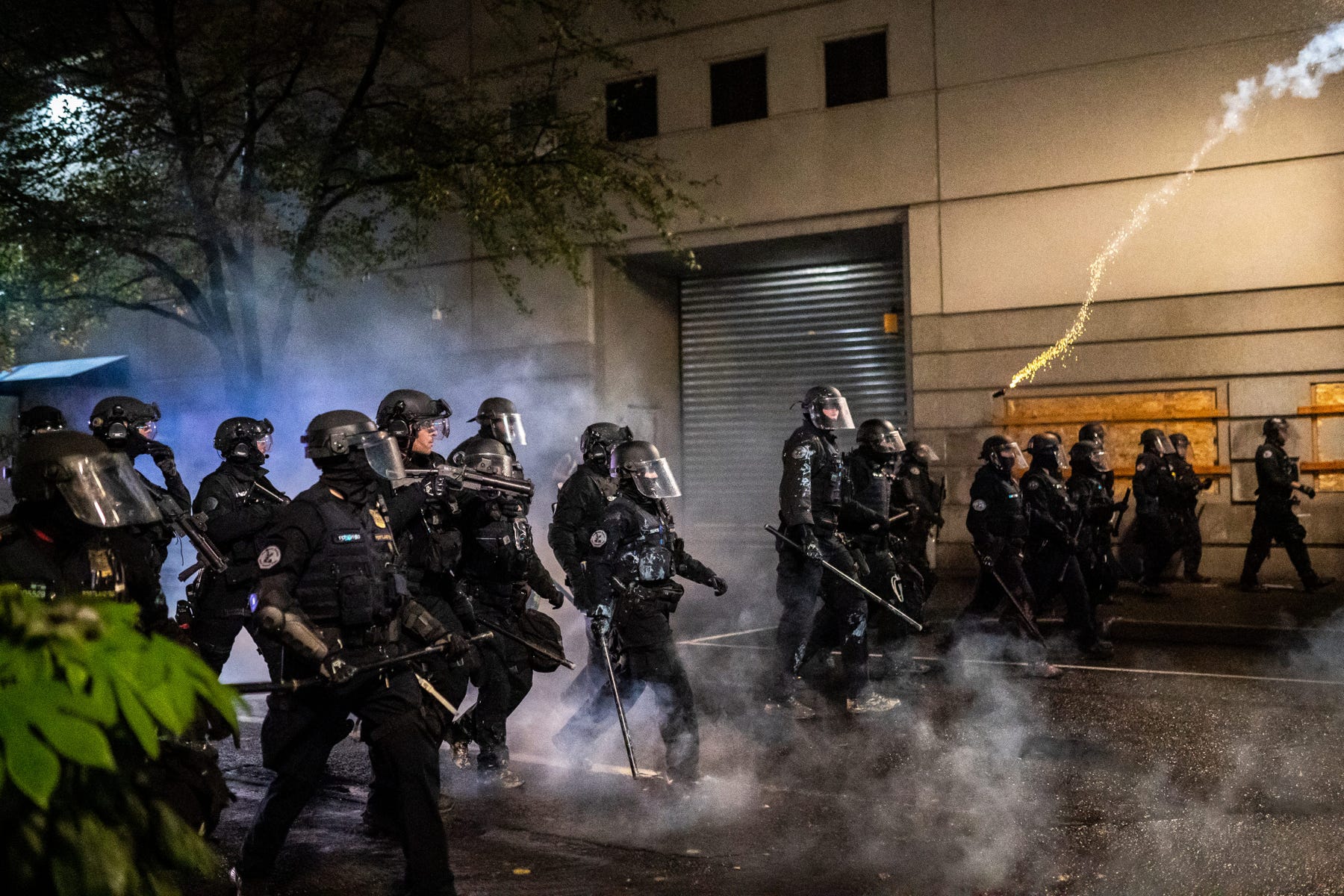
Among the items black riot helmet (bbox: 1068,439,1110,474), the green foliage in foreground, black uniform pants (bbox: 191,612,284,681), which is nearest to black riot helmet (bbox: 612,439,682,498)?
black uniform pants (bbox: 191,612,284,681)

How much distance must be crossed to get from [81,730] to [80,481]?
6.92 ft

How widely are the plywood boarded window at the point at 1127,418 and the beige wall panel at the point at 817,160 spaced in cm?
306

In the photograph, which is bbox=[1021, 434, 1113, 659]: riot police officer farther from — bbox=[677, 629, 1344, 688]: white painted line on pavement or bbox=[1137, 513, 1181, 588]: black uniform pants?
bbox=[1137, 513, 1181, 588]: black uniform pants

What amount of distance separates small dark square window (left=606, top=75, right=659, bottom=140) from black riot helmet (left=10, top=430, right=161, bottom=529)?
47.0 feet

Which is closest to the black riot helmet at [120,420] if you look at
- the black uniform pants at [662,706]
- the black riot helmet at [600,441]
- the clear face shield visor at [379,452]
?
the black riot helmet at [600,441]

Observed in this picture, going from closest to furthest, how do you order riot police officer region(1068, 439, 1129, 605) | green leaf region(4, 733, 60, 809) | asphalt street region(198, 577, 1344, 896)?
1. green leaf region(4, 733, 60, 809)
2. asphalt street region(198, 577, 1344, 896)
3. riot police officer region(1068, 439, 1129, 605)

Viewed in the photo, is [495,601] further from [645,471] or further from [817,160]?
[817,160]

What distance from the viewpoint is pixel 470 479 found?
6047 millimetres

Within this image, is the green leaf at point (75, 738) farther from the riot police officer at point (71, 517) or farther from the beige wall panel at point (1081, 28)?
the beige wall panel at point (1081, 28)

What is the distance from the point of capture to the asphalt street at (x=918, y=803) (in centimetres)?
451

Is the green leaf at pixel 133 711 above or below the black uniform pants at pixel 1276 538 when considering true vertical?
above

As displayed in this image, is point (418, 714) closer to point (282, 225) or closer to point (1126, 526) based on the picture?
point (1126, 526)

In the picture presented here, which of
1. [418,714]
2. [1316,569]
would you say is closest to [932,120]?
[1316,569]

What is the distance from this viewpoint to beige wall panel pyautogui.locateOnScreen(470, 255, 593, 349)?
17.5 meters
